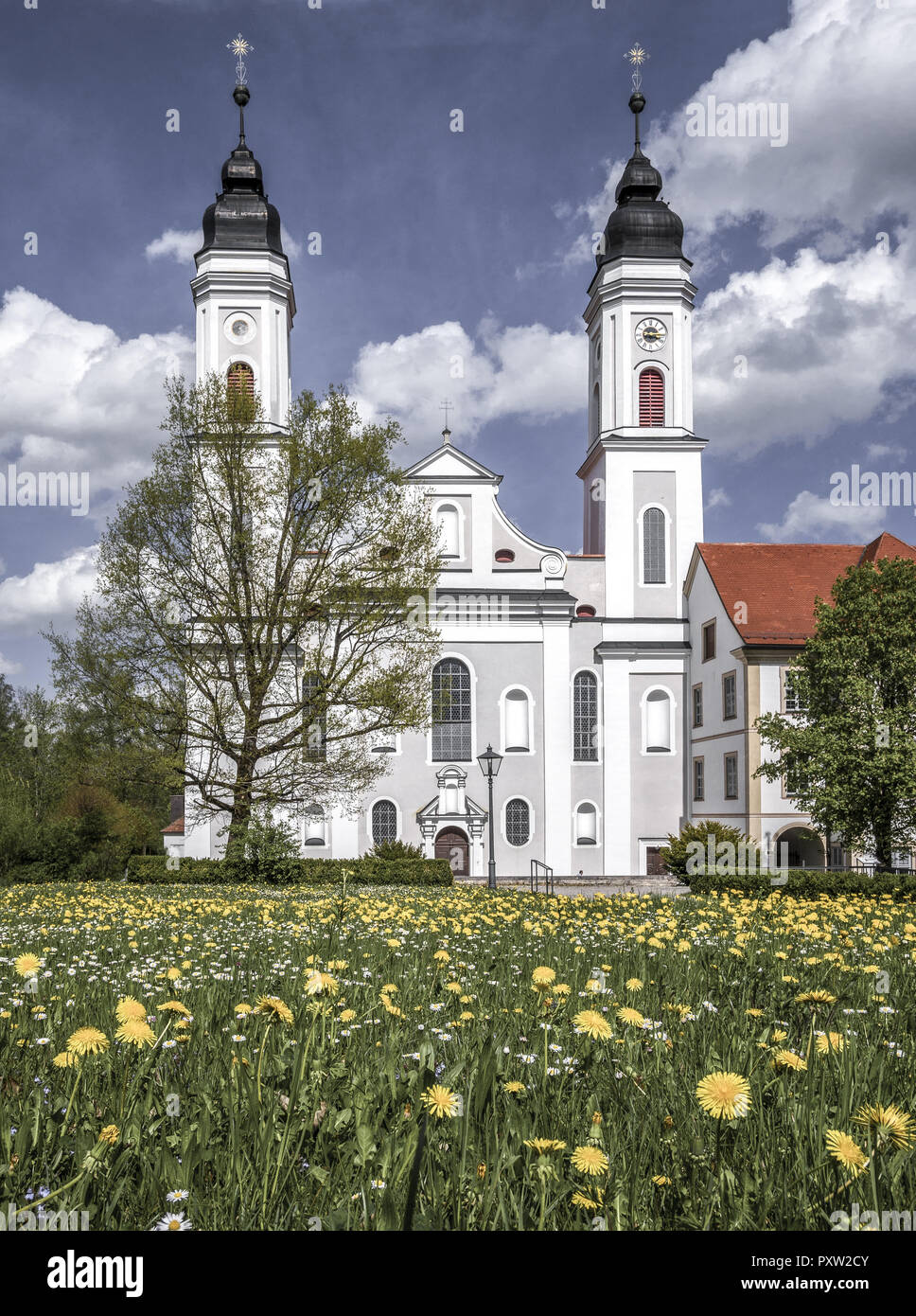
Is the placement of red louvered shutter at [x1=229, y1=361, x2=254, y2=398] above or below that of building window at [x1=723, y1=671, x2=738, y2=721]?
above

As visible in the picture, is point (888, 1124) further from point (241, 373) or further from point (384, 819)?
point (241, 373)

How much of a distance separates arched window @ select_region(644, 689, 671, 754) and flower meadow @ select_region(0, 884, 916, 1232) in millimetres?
33550

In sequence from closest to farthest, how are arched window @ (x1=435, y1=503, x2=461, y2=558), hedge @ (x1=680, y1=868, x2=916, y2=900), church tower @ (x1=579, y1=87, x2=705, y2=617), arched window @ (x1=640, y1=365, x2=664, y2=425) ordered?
hedge @ (x1=680, y1=868, x2=916, y2=900), arched window @ (x1=435, y1=503, x2=461, y2=558), church tower @ (x1=579, y1=87, x2=705, y2=617), arched window @ (x1=640, y1=365, x2=664, y2=425)

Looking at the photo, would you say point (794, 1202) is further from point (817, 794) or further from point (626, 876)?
point (626, 876)

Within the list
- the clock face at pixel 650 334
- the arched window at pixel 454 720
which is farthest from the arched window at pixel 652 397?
the arched window at pixel 454 720

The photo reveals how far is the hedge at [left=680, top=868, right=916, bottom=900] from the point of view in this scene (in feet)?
60.7

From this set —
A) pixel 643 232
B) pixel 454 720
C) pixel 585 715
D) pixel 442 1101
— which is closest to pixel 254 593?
pixel 454 720

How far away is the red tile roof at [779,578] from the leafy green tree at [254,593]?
49.3ft

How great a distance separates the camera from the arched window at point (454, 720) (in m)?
37.1

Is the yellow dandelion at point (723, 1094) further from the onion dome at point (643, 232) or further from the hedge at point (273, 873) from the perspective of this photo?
the onion dome at point (643, 232)

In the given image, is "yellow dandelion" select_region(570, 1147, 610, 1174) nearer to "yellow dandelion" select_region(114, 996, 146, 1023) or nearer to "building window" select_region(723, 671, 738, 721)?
"yellow dandelion" select_region(114, 996, 146, 1023)

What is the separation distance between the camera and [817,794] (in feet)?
77.9

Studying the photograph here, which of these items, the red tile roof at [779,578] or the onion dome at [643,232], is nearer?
the red tile roof at [779,578]

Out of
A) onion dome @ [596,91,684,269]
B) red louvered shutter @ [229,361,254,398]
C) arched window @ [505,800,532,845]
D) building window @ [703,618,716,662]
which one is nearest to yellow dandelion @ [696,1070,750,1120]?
arched window @ [505,800,532,845]
